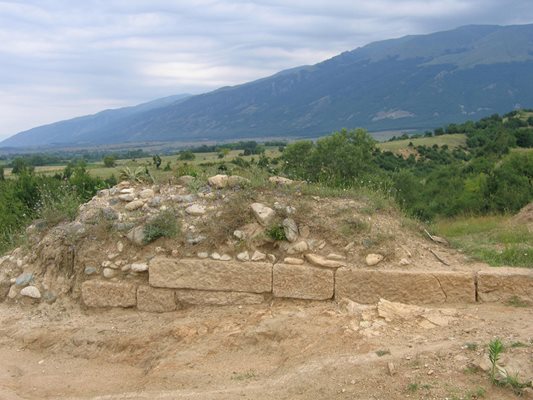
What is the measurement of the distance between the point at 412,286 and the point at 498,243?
2.07 meters

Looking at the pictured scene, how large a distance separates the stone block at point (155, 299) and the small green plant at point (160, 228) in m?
0.67

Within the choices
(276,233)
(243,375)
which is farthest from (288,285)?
(243,375)

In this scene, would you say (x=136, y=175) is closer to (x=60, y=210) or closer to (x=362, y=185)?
(x=60, y=210)

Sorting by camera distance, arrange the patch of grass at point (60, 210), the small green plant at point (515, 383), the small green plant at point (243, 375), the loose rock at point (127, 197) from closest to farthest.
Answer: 1. the small green plant at point (515, 383)
2. the small green plant at point (243, 375)
3. the loose rock at point (127, 197)
4. the patch of grass at point (60, 210)

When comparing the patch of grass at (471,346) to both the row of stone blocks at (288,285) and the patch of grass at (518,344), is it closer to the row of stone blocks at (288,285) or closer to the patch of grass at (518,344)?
the patch of grass at (518,344)

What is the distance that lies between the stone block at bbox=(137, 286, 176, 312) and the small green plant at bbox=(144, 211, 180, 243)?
669mm

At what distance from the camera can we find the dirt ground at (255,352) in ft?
15.6

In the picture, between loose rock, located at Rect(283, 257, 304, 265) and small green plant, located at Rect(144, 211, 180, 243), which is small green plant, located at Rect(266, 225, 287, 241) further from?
small green plant, located at Rect(144, 211, 180, 243)

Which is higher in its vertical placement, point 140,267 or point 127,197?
point 127,197

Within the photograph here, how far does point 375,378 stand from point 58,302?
443 centimetres

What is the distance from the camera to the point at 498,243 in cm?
758

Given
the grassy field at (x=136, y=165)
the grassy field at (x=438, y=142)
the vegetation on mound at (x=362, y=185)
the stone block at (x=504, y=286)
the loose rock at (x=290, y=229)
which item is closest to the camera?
the stone block at (x=504, y=286)

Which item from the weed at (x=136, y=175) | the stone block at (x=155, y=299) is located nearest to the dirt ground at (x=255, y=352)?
the stone block at (x=155, y=299)

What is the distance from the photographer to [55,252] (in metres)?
7.45
